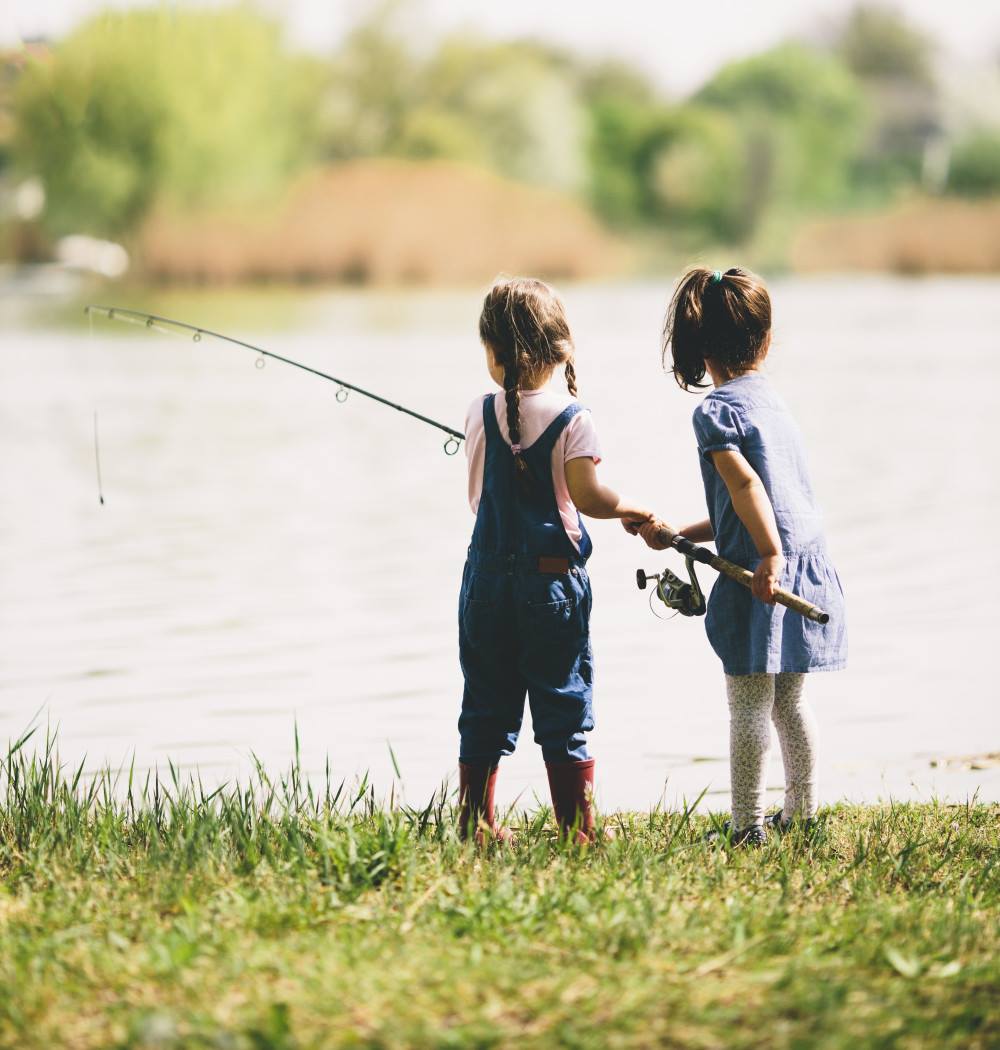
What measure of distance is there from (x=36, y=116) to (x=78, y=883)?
43.3 metres

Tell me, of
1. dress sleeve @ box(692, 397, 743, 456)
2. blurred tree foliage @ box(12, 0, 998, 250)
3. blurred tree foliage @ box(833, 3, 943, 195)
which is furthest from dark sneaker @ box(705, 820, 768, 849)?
blurred tree foliage @ box(833, 3, 943, 195)

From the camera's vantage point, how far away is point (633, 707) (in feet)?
19.2

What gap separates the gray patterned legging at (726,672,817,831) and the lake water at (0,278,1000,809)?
0.62m

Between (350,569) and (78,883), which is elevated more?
(350,569)

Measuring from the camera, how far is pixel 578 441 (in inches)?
151

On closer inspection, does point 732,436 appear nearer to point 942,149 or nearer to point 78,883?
point 78,883

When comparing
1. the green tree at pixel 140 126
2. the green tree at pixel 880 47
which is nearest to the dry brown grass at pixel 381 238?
the green tree at pixel 140 126

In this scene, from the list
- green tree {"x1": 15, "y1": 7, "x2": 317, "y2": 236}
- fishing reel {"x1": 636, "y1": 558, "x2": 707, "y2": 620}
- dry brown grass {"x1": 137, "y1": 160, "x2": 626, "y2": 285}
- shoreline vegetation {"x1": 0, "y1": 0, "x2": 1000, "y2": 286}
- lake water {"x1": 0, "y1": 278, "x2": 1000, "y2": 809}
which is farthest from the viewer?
green tree {"x1": 15, "y1": 7, "x2": 317, "y2": 236}

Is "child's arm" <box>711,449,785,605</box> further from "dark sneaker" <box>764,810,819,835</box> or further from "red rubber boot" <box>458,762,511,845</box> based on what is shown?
"red rubber boot" <box>458,762,511,845</box>

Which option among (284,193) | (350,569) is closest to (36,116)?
(284,193)

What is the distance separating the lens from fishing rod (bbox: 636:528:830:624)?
371cm

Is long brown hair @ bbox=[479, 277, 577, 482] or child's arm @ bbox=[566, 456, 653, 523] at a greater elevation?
long brown hair @ bbox=[479, 277, 577, 482]

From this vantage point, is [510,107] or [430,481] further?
[510,107]

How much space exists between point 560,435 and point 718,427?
0.34m
